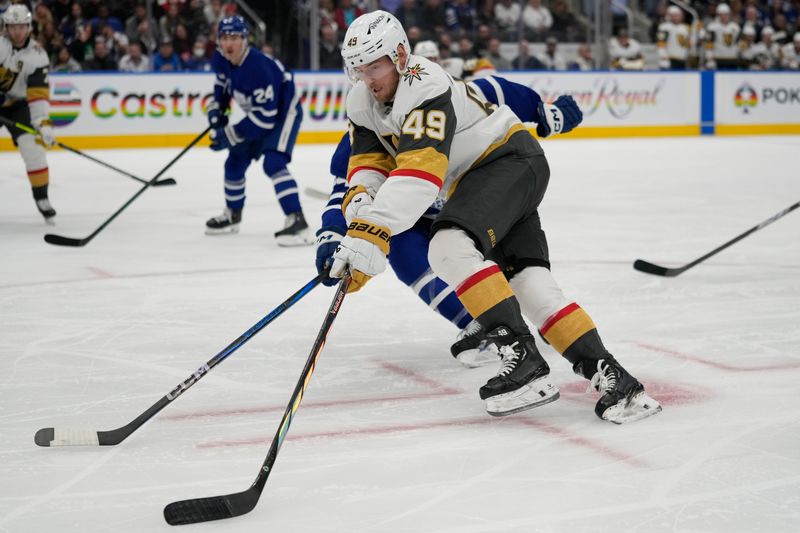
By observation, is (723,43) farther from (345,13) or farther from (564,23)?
(345,13)

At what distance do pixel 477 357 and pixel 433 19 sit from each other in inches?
374

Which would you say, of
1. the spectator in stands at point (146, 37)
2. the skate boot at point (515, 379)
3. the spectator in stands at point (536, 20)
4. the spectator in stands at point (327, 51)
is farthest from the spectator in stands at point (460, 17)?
the skate boot at point (515, 379)

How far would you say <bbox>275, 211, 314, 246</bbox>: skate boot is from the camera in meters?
5.19

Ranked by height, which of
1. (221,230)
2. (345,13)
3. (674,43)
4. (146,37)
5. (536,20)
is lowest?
(221,230)

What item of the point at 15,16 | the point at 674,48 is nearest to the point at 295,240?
the point at 15,16

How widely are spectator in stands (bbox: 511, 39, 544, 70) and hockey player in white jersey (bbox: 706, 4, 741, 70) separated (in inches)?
82.1

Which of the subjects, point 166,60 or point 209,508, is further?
point 166,60

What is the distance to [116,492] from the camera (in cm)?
196

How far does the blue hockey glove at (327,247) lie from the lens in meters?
2.39

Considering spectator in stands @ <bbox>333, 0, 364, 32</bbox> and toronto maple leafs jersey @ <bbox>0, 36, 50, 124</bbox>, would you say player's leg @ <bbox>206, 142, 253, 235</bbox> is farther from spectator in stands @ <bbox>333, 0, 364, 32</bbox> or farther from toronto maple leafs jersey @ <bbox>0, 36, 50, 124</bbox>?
spectator in stands @ <bbox>333, 0, 364, 32</bbox>

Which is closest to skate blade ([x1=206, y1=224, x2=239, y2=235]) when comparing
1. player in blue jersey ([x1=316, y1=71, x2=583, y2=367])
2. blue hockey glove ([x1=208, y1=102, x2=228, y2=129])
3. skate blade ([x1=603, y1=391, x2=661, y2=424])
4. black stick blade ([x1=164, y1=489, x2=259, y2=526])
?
blue hockey glove ([x1=208, y1=102, x2=228, y2=129])

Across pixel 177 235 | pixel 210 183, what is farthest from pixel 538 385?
pixel 210 183

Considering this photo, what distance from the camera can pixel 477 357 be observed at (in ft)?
9.46

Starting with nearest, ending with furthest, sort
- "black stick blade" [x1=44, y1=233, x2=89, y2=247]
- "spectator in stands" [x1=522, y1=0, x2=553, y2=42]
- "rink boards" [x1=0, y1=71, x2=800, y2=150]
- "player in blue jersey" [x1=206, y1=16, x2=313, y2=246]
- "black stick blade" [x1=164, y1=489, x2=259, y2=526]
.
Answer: "black stick blade" [x1=164, y1=489, x2=259, y2=526] → "black stick blade" [x1=44, y1=233, x2=89, y2=247] → "player in blue jersey" [x1=206, y1=16, x2=313, y2=246] → "rink boards" [x1=0, y1=71, x2=800, y2=150] → "spectator in stands" [x1=522, y1=0, x2=553, y2=42]
